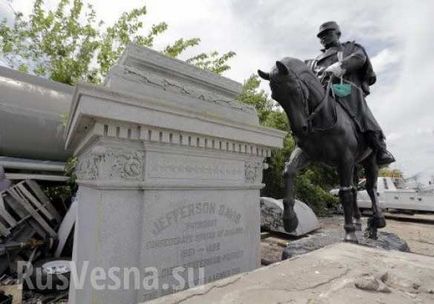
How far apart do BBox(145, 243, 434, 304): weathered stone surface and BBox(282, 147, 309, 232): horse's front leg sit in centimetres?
121

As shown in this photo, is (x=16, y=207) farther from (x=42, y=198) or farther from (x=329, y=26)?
(x=329, y=26)

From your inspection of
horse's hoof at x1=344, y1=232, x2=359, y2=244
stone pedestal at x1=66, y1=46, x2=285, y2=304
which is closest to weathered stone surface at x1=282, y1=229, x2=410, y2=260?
horse's hoof at x1=344, y1=232, x2=359, y2=244

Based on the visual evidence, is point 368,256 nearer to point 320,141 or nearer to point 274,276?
point 274,276

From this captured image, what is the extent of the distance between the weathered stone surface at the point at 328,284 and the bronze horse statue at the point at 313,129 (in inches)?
56.2

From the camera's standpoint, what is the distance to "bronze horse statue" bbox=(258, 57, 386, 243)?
3318 mm

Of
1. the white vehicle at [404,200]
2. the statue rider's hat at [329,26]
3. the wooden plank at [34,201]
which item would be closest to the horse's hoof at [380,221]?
the statue rider's hat at [329,26]

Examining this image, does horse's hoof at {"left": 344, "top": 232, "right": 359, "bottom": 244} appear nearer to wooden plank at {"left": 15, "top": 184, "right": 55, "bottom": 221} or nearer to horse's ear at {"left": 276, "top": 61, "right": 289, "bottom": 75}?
horse's ear at {"left": 276, "top": 61, "right": 289, "bottom": 75}

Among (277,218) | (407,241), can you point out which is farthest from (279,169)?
(407,241)

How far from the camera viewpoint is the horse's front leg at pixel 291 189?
389 centimetres

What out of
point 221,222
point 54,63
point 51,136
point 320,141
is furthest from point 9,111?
point 320,141

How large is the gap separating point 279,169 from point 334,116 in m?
6.65

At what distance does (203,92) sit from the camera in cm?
328

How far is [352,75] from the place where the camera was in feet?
15.6

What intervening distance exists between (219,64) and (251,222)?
338 inches
